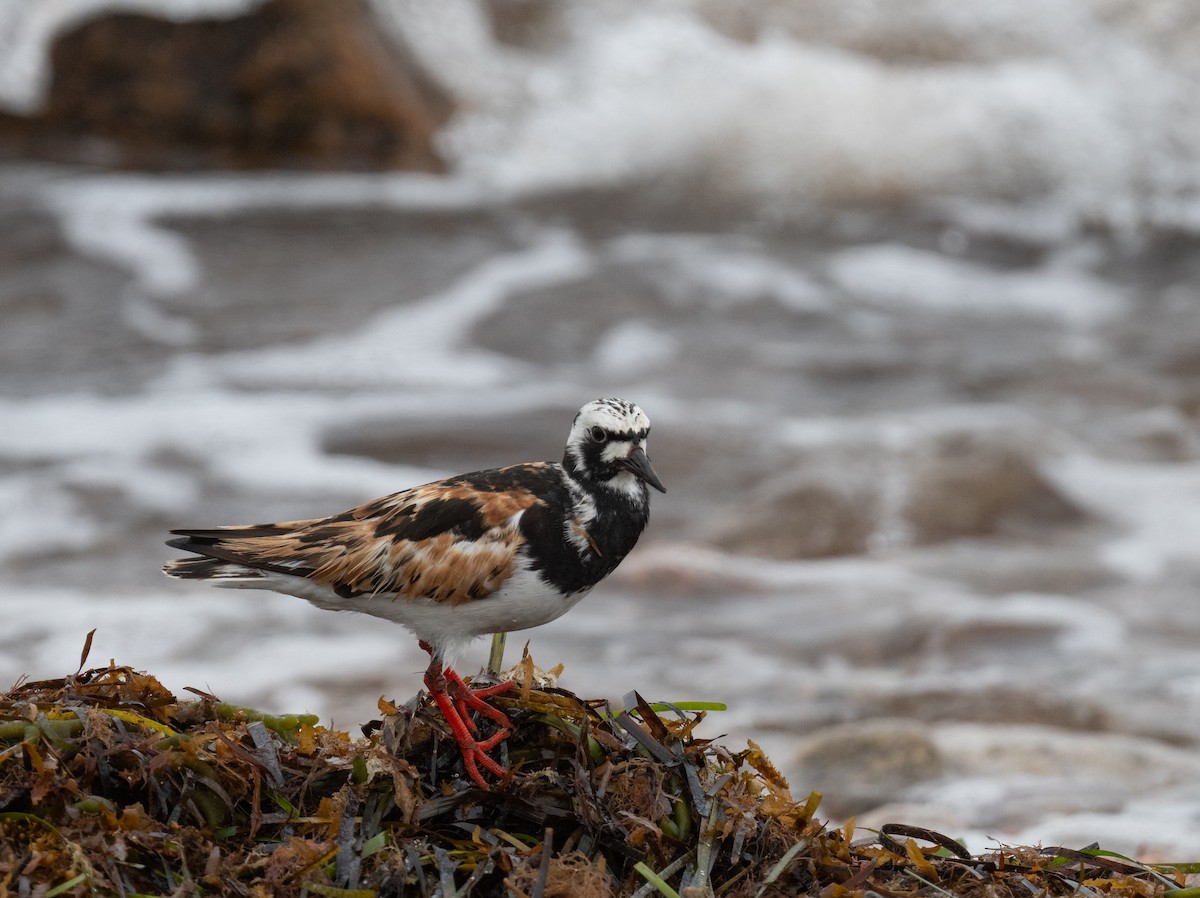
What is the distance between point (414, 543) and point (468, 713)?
545 mm

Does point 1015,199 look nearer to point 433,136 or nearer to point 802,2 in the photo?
point 802,2

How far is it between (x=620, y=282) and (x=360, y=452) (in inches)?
160

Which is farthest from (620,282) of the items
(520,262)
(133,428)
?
(133,428)

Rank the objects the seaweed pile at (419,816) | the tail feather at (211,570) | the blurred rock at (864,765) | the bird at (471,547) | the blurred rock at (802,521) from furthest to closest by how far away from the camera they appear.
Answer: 1. the blurred rock at (802,521)
2. the blurred rock at (864,765)
3. the tail feather at (211,570)
4. the bird at (471,547)
5. the seaweed pile at (419,816)

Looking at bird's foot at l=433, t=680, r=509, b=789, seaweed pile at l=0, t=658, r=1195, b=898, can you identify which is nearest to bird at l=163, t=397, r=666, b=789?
bird's foot at l=433, t=680, r=509, b=789

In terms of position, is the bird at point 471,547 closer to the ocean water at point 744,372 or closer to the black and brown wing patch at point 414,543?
the black and brown wing patch at point 414,543

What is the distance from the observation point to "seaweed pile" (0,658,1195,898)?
3049 mm

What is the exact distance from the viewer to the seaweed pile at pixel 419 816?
305cm

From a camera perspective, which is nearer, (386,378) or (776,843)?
(776,843)

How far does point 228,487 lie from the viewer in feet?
31.8

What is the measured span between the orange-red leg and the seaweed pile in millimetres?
51

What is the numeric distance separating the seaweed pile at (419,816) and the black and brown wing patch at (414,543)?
0.35 meters

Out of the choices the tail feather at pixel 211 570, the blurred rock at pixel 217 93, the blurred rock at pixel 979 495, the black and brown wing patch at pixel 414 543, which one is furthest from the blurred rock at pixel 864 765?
the blurred rock at pixel 217 93

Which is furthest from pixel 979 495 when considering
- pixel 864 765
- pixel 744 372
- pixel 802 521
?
pixel 864 765
